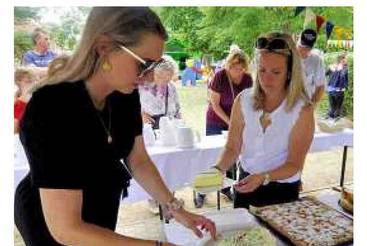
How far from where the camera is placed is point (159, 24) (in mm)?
556

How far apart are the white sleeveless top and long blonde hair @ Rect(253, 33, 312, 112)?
1 centimetres

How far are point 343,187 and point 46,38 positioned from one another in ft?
2.22

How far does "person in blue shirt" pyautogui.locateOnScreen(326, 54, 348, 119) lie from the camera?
2.83 ft

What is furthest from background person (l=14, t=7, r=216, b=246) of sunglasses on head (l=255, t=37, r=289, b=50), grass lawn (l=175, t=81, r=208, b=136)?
sunglasses on head (l=255, t=37, r=289, b=50)

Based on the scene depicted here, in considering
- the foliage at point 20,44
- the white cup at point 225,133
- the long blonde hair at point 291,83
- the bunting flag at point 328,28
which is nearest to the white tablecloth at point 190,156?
the white cup at point 225,133

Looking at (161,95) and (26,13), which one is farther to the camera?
(161,95)

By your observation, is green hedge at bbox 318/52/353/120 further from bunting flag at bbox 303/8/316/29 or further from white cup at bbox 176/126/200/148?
white cup at bbox 176/126/200/148

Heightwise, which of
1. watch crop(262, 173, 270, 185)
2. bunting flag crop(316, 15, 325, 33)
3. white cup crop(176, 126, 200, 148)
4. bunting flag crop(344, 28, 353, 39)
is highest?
bunting flag crop(316, 15, 325, 33)

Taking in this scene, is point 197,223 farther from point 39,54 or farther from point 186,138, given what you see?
point 186,138

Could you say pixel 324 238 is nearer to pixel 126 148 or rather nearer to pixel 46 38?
pixel 126 148

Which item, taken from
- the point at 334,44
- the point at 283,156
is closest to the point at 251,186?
the point at 283,156

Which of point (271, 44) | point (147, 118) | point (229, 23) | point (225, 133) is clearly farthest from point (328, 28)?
point (147, 118)

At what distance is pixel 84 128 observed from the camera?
0.57 meters

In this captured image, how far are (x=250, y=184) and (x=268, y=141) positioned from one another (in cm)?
11
